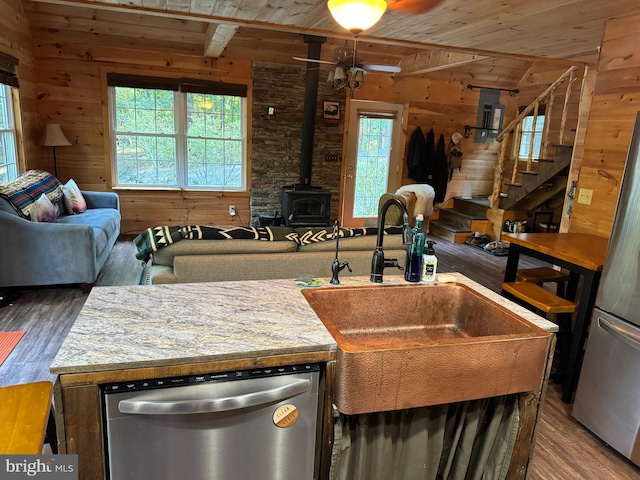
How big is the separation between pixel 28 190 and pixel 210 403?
3.91 metres

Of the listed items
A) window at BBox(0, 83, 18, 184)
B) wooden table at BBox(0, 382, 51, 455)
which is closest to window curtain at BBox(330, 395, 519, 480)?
wooden table at BBox(0, 382, 51, 455)

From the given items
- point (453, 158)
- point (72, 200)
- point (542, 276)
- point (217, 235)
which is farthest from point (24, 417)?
point (453, 158)

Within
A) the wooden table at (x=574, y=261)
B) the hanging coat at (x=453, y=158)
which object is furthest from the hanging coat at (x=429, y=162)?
the wooden table at (x=574, y=261)

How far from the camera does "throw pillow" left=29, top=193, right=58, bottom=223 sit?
3.81m

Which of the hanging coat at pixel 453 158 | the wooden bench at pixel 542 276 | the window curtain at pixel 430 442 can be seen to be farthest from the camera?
the hanging coat at pixel 453 158

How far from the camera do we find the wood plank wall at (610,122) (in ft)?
9.50

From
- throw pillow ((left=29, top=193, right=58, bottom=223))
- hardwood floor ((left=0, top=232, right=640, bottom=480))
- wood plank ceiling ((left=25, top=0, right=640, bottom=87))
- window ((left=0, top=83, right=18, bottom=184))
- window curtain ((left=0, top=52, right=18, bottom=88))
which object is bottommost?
hardwood floor ((left=0, top=232, right=640, bottom=480))

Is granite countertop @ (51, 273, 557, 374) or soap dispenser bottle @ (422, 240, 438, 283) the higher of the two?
soap dispenser bottle @ (422, 240, 438, 283)

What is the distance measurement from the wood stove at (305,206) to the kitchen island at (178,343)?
165 inches

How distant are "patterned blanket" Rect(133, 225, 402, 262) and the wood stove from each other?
3036 mm

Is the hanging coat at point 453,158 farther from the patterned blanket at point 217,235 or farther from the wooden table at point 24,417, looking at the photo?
the wooden table at point 24,417

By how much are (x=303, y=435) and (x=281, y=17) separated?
314 cm

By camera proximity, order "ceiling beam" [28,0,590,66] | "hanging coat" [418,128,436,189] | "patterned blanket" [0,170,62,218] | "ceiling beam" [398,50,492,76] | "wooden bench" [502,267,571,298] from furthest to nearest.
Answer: "hanging coat" [418,128,436,189]
"ceiling beam" [398,50,492,76]
"patterned blanket" [0,170,62,218]
"ceiling beam" [28,0,590,66]
"wooden bench" [502,267,571,298]

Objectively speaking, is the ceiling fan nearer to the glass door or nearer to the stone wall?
the stone wall
